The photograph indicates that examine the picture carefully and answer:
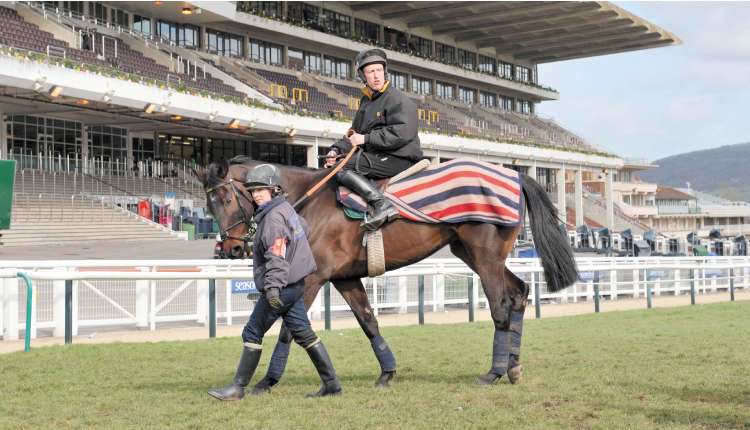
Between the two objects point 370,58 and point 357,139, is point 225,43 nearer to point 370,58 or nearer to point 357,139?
point 370,58

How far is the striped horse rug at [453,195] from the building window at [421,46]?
46.1 m

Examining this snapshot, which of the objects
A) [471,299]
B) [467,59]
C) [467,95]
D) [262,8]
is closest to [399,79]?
[467,59]

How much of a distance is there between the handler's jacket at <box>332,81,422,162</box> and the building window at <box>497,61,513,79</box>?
184ft

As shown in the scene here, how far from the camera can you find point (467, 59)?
190 ft

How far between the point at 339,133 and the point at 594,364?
30.7 meters

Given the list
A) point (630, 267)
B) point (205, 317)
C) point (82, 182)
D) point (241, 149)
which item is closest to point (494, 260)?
point (205, 317)

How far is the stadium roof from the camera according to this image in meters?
47.7

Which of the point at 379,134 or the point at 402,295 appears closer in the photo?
the point at 379,134

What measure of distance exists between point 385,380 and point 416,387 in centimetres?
24

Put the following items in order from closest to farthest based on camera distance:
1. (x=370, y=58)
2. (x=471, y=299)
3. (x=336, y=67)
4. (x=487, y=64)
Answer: (x=370, y=58), (x=471, y=299), (x=336, y=67), (x=487, y=64)

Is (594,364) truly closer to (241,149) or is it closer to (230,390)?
(230,390)

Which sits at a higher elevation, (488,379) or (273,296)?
(273,296)

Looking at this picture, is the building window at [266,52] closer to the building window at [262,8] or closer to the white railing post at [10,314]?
the building window at [262,8]

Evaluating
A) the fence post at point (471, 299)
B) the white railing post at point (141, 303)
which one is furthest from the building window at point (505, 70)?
the white railing post at point (141, 303)
